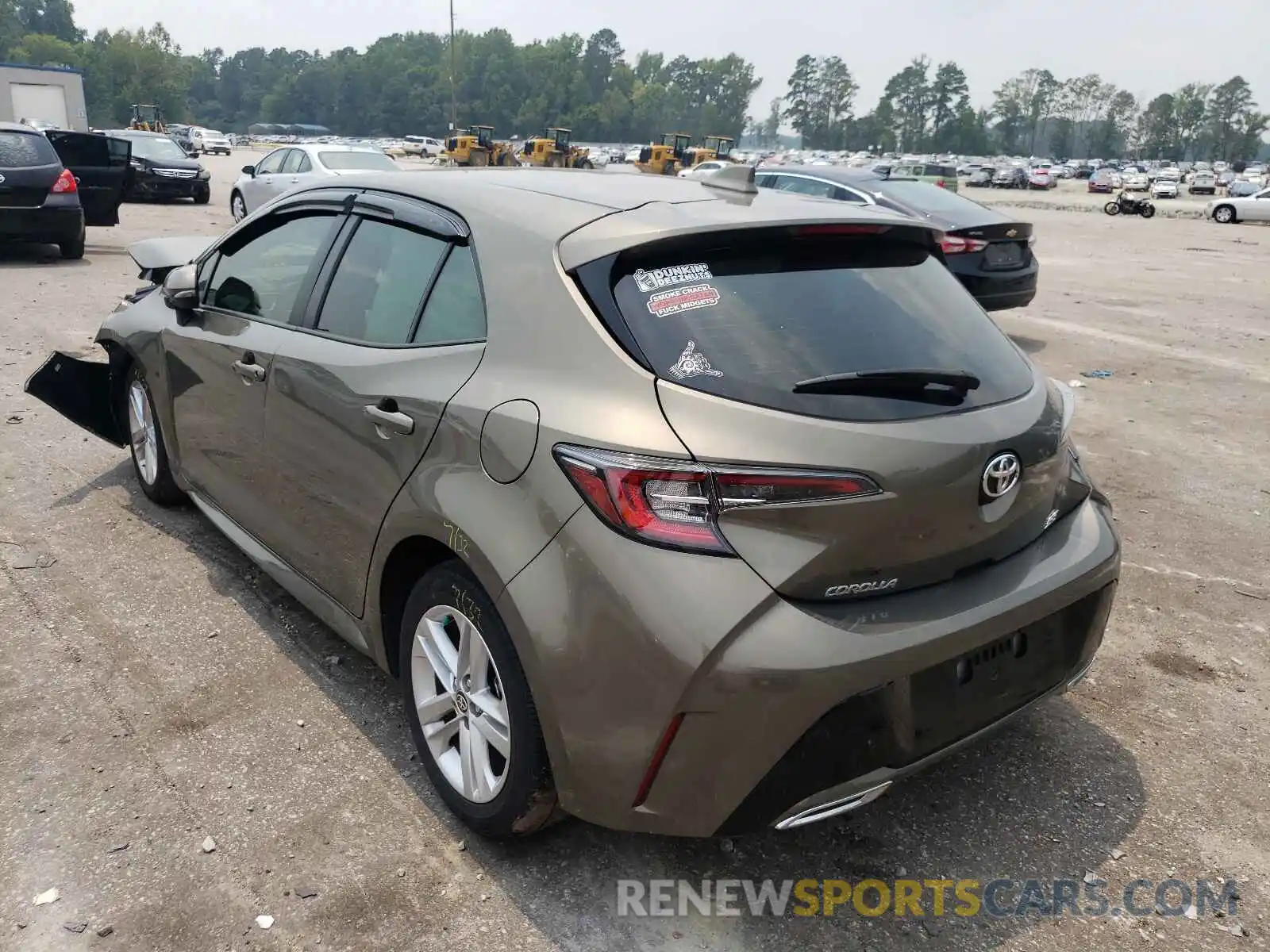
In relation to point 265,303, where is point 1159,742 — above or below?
below

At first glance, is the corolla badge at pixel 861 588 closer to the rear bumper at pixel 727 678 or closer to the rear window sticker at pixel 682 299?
the rear bumper at pixel 727 678

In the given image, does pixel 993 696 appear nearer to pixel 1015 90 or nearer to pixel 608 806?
pixel 608 806

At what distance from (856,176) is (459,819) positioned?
9915 millimetres

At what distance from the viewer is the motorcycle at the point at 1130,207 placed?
1398 inches

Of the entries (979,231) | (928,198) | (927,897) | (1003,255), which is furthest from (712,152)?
(927,897)

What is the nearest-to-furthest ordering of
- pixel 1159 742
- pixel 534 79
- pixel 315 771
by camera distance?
1. pixel 315 771
2. pixel 1159 742
3. pixel 534 79

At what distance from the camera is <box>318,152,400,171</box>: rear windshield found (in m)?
15.2

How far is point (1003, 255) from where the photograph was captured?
9.30 m

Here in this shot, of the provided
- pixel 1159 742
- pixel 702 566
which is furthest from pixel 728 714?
pixel 1159 742

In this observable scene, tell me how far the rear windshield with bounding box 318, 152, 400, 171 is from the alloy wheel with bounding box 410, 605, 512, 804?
1383 centimetres

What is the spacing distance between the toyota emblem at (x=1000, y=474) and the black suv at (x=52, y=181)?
12847 mm

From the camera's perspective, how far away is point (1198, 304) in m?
12.7

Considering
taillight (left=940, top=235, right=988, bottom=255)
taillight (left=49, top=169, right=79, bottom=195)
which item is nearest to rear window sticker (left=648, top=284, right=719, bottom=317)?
taillight (left=940, top=235, right=988, bottom=255)

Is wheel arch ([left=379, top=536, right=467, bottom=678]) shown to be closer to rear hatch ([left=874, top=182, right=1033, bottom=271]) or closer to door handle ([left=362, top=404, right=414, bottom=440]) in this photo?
door handle ([left=362, top=404, right=414, bottom=440])
